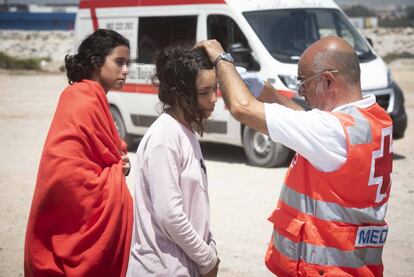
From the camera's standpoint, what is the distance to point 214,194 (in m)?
8.30

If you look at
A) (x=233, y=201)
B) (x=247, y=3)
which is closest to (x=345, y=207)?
(x=233, y=201)

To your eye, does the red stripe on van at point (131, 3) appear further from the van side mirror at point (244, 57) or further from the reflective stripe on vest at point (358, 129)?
the reflective stripe on vest at point (358, 129)

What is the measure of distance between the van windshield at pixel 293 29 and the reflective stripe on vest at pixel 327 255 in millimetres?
6913

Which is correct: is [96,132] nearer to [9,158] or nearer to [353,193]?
[353,193]

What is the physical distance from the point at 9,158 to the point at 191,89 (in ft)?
27.2

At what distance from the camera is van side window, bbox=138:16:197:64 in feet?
34.3

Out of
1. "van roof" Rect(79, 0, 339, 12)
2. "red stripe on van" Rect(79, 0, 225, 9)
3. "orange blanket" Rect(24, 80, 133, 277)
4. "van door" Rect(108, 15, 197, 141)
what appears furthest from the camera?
"van door" Rect(108, 15, 197, 141)

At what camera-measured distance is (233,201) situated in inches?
313

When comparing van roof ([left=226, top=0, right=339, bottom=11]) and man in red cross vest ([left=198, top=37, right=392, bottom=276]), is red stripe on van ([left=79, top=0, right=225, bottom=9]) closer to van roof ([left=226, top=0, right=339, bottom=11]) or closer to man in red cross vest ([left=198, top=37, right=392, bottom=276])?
van roof ([left=226, top=0, right=339, bottom=11])

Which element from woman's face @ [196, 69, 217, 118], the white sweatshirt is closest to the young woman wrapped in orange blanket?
the white sweatshirt

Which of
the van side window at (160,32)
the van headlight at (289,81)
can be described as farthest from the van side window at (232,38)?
the van headlight at (289,81)

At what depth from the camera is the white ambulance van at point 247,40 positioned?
9.72m

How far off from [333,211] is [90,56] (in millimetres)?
1690

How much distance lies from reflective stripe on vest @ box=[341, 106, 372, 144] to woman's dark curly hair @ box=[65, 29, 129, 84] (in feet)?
5.01
